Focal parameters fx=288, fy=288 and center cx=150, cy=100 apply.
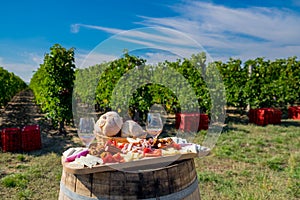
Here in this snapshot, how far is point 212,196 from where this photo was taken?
4547mm

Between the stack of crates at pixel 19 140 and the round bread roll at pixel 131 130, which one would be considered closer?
the round bread roll at pixel 131 130

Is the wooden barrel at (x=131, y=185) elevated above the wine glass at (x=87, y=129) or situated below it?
below

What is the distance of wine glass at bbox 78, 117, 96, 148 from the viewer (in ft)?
8.08

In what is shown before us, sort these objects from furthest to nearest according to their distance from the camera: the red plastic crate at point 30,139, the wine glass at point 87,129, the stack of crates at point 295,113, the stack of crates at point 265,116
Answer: the stack of crates at point 295,113
the stack of crates at point 265,116
the red plastic crate at point 30,139
the wine glass at point 87,129

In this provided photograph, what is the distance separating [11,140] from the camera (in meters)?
7.54

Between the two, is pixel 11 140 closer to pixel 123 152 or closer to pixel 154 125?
pixel 154 125

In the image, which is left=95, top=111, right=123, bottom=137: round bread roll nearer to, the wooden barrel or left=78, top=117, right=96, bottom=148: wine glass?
left=78, top=117, right=96, bottom=148: wine glass

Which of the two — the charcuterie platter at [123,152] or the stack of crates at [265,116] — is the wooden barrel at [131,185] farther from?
the stack of crates at [265,116]

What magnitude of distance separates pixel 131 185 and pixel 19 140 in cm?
649

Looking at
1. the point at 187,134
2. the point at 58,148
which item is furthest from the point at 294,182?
the point at 58,148

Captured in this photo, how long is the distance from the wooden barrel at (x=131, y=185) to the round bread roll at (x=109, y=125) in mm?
462

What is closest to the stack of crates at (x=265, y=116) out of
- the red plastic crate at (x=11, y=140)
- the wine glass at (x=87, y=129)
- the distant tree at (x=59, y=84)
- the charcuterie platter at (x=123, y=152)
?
the distant tree at (x=59, y=84)

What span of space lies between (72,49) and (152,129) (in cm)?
872

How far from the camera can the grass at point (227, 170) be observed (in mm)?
4746
